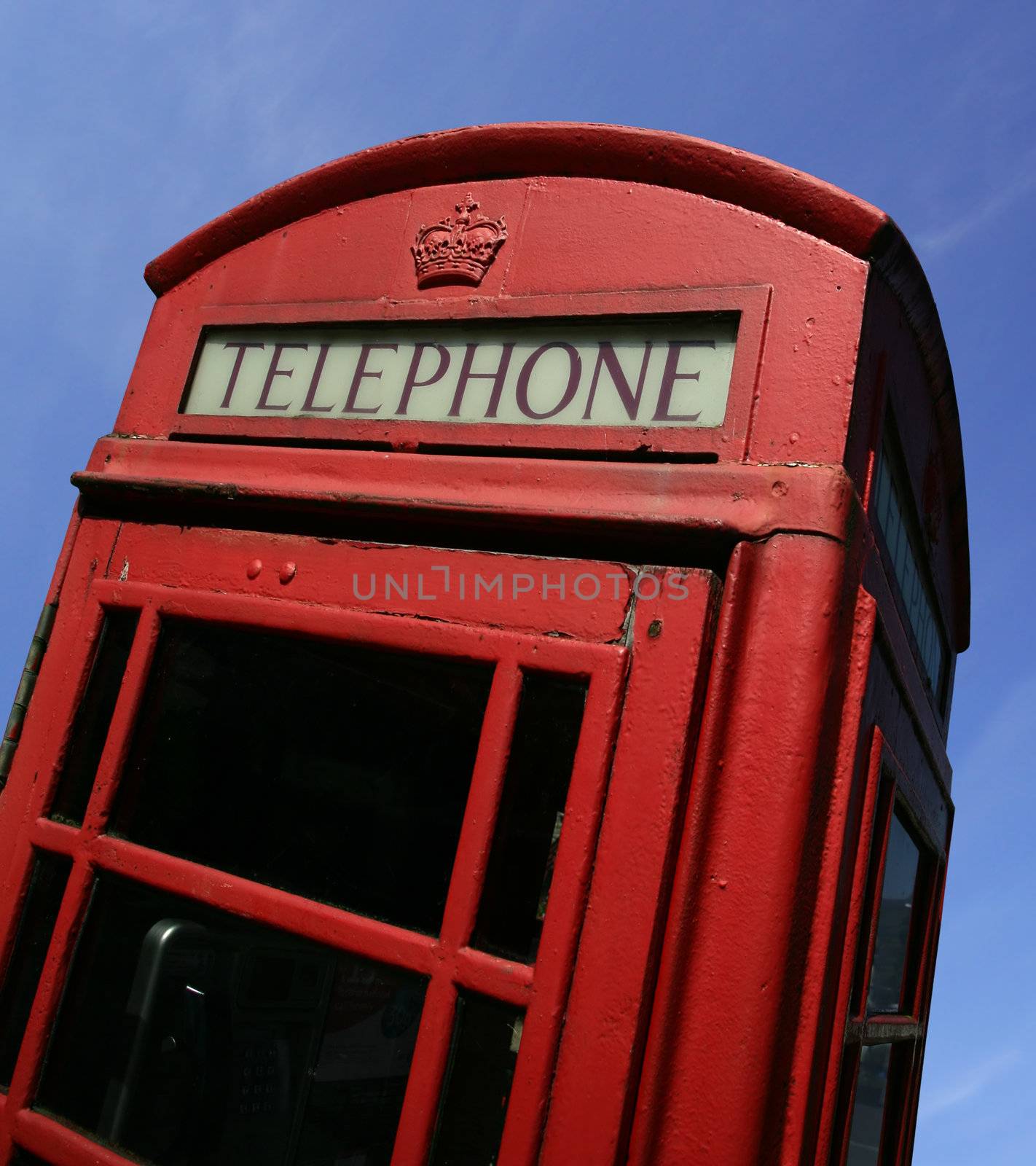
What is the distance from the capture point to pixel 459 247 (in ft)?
5.98

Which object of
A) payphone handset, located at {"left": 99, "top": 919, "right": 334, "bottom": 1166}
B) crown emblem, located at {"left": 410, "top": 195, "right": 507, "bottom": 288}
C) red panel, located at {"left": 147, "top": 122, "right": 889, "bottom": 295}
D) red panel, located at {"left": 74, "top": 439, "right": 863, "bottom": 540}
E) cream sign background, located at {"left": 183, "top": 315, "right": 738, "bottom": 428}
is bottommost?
payphone handset, located at {"left": 99, "top": 919, "right": 334, "bottom": 1166}

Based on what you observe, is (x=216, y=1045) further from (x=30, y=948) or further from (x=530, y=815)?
(x=530, y=815)

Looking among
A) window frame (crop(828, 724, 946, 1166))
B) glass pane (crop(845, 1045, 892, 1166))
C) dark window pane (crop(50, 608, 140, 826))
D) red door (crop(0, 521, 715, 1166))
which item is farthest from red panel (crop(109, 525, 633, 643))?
glass pane (crop(845, 1045, 892, 1166))

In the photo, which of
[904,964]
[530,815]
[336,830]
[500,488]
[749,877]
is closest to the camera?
[749,877]

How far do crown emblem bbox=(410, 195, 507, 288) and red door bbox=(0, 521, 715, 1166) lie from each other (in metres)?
0.58

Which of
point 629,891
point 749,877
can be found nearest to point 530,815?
point 629,891

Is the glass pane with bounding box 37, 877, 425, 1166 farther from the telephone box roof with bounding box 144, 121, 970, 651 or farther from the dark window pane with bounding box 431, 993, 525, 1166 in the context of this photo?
the telephone box roof with bounding box 144, 121, 970, 651

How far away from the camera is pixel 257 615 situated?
64.6 inches

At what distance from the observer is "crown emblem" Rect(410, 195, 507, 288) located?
5.89 ft

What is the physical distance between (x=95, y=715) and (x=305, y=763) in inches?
16.2

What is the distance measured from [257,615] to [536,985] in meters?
0.78

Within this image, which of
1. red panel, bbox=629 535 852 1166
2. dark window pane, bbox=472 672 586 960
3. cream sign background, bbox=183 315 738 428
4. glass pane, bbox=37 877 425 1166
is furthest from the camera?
glass pane, bbox=37 877 425 1166

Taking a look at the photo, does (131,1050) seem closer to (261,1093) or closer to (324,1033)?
(261,1093)

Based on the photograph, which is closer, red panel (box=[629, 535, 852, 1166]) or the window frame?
red panel (box=[629, 535, 852, 1166])
